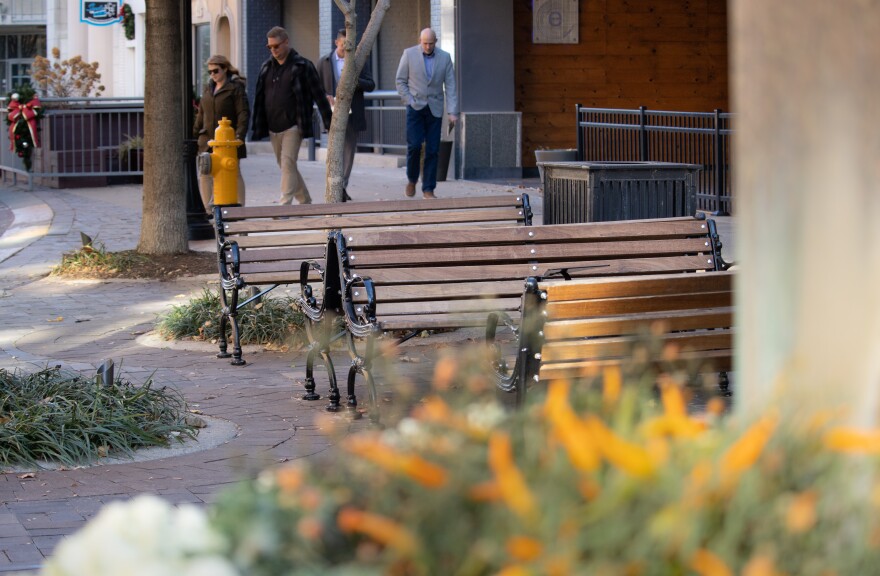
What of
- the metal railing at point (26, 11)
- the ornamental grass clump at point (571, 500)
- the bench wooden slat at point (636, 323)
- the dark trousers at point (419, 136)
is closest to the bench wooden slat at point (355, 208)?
the bench wooden slat at point (636, 323)

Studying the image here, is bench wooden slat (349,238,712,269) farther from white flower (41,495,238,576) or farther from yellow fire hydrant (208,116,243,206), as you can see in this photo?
yellow fire hydrant (208,116,243,206)

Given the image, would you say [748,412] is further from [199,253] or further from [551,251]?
[199,253]

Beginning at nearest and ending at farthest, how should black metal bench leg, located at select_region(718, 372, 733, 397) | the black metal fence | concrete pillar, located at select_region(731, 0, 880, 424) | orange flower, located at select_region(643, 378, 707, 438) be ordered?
orange flower, located at select_region(643, 378, 707, 438), concrete pillar, located at select_region(731, 0, 880, 424), black metal bench leg, located at select_region(718, 372, 733, 397), the black metal fence

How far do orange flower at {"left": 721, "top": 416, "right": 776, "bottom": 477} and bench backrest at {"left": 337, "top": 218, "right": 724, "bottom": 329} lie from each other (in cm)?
471

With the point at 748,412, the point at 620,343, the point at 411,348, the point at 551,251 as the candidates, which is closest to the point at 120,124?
the point at 411,348

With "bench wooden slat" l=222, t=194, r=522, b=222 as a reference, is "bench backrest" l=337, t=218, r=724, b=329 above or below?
below

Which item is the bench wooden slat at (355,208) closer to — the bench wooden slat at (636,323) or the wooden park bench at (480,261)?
the wooden park bench at (480,261)

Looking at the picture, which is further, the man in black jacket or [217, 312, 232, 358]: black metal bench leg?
the man in black jacket

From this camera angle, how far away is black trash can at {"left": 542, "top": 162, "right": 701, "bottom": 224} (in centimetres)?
916

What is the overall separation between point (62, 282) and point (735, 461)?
10.2 meters

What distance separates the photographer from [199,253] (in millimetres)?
12133

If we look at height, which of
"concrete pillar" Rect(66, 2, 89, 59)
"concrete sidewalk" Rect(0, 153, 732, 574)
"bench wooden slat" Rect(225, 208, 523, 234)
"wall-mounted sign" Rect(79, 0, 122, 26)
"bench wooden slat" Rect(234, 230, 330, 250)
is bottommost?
"concrete sidewalk" Rect(0, 153, 732, 574)

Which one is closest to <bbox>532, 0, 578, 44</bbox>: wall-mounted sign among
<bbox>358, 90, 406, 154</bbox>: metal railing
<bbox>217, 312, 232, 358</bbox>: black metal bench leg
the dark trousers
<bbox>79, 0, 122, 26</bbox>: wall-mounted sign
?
<bbox>358, 90, 406, 154</bbox>: metal railing

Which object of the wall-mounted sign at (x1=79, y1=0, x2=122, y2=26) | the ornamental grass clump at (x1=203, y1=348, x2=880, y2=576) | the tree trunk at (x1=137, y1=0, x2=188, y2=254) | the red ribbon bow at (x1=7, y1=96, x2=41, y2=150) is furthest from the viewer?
the wall-mounted sign at (x1=79, y1=0, x2=122, y2=26)
